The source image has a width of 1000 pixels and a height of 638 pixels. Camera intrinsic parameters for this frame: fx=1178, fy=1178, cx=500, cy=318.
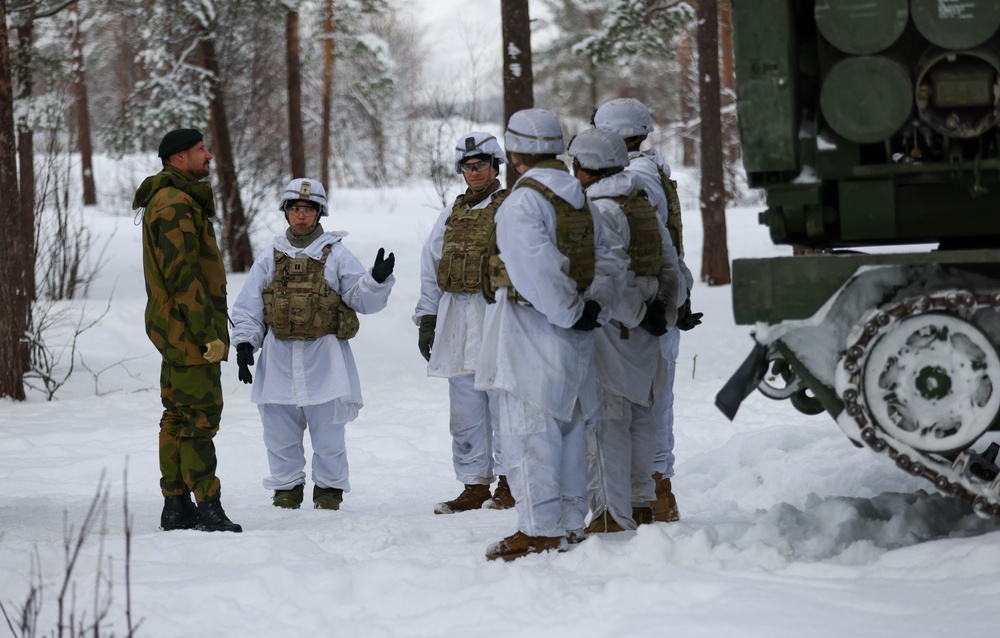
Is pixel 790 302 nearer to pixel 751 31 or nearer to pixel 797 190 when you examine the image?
pixel 797 190

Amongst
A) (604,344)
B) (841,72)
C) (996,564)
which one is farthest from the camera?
(604,344)

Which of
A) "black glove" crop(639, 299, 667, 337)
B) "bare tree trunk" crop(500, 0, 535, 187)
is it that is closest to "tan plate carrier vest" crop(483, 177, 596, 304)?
"black glove" crop(639, 299, 667, 337)

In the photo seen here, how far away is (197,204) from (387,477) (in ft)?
10.2

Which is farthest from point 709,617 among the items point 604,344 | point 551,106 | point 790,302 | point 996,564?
point 551,106

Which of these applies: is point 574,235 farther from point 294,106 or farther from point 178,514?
point 294,106

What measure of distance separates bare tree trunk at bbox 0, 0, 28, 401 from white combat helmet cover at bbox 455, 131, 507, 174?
5299 millimetres

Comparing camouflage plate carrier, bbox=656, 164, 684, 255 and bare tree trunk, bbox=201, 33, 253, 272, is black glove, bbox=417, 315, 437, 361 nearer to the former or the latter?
camouflage plate carrier, bbox=656, 164, 684, 255

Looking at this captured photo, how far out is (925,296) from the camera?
14.7 feet

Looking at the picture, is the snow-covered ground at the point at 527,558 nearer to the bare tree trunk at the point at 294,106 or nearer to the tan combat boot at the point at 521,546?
the tan combat boot at the point at 521,546

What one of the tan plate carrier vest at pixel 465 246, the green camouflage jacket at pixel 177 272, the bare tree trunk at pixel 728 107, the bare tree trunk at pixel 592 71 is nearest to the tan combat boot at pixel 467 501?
the tan plate carrier vest at pixel 465 246

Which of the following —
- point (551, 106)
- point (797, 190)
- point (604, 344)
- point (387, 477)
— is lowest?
point (387, 477)

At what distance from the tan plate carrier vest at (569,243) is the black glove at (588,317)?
131 mm

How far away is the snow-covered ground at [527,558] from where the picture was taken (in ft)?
13.4

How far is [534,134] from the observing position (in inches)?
209
